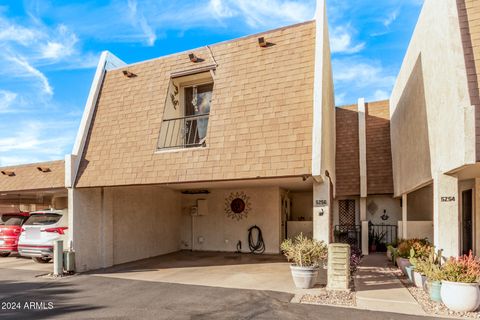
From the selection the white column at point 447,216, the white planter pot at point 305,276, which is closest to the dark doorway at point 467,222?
the white column at point 447,216

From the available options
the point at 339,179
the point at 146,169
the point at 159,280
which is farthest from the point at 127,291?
the point at 339,179

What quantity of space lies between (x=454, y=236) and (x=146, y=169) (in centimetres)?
743

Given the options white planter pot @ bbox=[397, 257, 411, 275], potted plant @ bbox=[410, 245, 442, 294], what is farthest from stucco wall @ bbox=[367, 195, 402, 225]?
potted plant @ bbox=[410, 245, 442, 294]

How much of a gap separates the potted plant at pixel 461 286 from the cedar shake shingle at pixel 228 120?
3.33 metres

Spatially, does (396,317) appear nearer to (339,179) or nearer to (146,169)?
(146,169)

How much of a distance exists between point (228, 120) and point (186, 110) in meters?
3.19

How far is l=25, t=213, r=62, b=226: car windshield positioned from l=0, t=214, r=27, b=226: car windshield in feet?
8.48

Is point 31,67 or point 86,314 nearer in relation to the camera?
point 86,314

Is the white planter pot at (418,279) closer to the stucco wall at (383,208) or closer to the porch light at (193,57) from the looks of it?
the stucco wall at (383,208)

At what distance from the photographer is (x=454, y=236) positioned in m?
6.93

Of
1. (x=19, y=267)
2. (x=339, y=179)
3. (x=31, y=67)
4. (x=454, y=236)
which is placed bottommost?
(x=19, y=267)

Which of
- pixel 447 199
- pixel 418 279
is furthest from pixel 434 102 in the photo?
pixel 418 279

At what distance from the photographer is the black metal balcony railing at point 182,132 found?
407 inches

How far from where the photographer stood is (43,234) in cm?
1030
